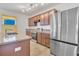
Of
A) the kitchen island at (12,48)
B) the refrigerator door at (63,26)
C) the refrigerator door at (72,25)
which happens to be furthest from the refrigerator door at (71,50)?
the kitchen island at (12,48)

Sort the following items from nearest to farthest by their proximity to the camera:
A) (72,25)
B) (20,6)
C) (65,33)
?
(20,6), (72,25), (65,33)

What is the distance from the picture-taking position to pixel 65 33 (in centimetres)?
237

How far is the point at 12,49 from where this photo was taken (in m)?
1.44

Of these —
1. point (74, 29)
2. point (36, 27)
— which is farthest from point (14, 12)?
point (36, 27)

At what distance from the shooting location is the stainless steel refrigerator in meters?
2.09

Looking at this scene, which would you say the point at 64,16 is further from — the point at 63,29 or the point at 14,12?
the point at 14,12

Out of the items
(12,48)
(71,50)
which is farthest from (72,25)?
(12,48)

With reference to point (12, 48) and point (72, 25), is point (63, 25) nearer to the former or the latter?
point (72, 25)

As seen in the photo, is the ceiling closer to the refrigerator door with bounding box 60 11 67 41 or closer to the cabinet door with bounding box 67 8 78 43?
the refrigerator door with bounding box 60 11 67 41

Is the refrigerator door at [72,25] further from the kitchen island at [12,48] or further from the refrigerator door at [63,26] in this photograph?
the kitchen island at [12,48]

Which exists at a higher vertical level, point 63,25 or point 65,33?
point 63,25

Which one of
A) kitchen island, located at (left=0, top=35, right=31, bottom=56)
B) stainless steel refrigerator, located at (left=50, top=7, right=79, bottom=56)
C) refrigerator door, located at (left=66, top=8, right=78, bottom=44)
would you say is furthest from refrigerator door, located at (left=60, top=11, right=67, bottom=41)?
kitchen island, located at (left=0, top=35, right=31, bottom=56)

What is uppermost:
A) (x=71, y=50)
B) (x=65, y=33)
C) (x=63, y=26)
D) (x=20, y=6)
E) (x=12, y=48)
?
(x=20, y=6)

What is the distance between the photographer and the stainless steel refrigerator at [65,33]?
2094 mm
